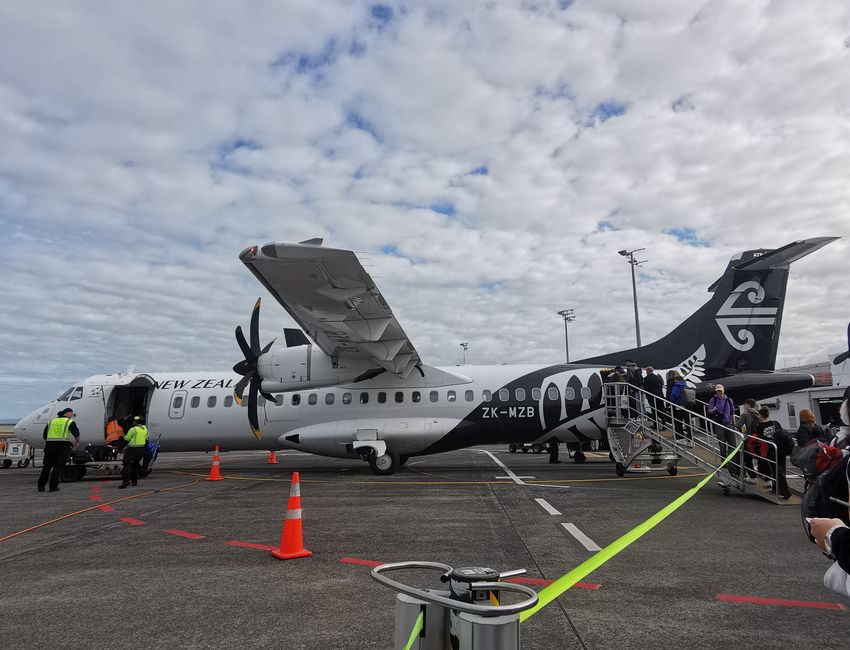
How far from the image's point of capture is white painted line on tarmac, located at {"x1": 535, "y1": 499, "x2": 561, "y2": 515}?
8.72m

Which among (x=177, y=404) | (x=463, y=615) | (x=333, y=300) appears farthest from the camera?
(x=177, y=404)

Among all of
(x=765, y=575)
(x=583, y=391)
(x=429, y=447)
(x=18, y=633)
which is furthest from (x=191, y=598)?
(x=583, y=391)

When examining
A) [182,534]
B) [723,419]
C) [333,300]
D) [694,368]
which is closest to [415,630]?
[182,534]

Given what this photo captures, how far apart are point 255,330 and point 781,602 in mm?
14223

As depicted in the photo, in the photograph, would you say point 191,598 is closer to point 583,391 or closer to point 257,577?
point 257,577

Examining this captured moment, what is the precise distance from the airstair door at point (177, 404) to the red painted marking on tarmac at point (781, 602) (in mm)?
16462

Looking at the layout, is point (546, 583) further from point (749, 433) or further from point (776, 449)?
point (749, 433)

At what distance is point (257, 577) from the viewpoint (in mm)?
5430

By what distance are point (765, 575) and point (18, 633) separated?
6654 millimetres

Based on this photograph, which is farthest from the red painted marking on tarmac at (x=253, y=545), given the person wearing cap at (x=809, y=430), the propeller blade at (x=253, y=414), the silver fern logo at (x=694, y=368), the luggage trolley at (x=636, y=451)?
the silver fern logo at (x=694, y=368)

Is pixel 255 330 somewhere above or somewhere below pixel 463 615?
above

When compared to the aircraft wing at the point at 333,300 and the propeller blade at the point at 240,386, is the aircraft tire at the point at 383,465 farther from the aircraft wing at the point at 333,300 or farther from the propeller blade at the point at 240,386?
the propeller blade at the point at 240,386

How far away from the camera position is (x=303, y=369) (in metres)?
15.6

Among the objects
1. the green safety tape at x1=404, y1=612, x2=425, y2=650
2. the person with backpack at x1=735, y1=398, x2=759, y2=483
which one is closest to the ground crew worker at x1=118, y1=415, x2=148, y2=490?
the green safety tape at x1=404, y1=612, x2=425, y2=650
